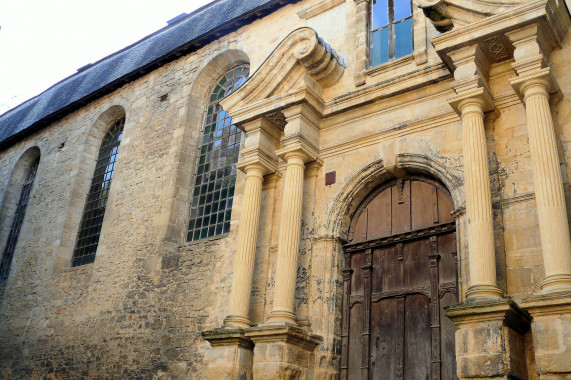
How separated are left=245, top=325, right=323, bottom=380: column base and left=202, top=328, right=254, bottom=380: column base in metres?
0.22

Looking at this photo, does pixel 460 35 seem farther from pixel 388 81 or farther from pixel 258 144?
pixel 258 144

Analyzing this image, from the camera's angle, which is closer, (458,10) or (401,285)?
(458,10)

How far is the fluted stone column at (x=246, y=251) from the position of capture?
7348mm

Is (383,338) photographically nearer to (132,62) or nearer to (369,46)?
(369,46)

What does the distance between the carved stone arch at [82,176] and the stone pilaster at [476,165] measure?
24.7 feet

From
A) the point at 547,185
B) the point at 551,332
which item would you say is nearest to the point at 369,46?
the point at 547,185

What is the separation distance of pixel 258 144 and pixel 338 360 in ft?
10.1

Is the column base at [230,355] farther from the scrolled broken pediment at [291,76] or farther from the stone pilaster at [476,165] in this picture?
the scrolled broken pediment at [291,76]

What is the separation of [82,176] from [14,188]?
3165 millimetres

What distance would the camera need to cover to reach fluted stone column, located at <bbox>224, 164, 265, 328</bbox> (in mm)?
7348

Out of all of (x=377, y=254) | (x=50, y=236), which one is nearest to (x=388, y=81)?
(x=377, y=254)

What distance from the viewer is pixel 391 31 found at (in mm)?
8258

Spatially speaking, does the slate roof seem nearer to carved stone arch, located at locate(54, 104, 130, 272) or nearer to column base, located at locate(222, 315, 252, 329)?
carved stone arch, located at locate(54, 104, 130, 272)

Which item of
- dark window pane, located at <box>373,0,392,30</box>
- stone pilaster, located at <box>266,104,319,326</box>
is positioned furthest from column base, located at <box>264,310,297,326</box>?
dark window pane, located at <box>373,0,392,30</box>
